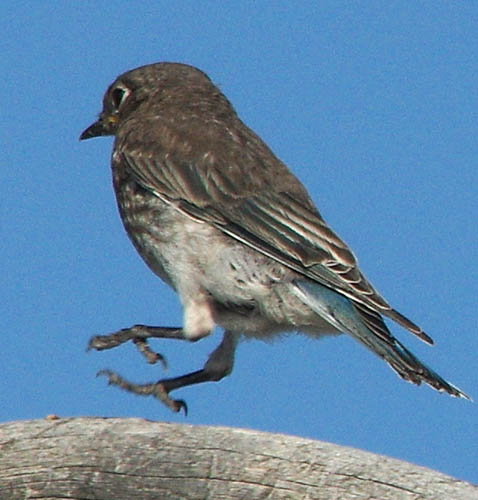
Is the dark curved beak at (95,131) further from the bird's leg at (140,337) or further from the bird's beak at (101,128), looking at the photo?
the bird's leg at (140,337)

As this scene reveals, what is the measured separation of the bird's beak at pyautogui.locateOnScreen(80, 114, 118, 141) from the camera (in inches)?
422

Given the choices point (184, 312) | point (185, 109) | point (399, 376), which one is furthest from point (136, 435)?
point (185, 109)

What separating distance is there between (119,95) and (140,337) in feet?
8.61

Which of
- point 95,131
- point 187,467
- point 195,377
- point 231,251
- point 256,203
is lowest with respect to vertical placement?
point 187,467

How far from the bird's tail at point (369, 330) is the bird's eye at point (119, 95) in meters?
2.97

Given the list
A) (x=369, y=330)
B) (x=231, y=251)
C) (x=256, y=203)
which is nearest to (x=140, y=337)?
(x=231, y=251)

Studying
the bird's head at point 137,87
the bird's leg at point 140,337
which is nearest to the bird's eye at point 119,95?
the bird's head at point 137,87

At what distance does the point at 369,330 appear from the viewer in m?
7.99

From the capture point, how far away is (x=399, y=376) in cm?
767

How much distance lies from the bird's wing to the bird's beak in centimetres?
87

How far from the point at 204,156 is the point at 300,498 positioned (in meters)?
4.09

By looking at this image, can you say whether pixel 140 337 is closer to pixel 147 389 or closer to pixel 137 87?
pixel 147 389

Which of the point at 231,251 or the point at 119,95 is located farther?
the point at 119,95

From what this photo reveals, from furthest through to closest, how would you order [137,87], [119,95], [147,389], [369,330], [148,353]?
[119,95]
[137,87]
[148,353]
[147,389]
[369,330]
